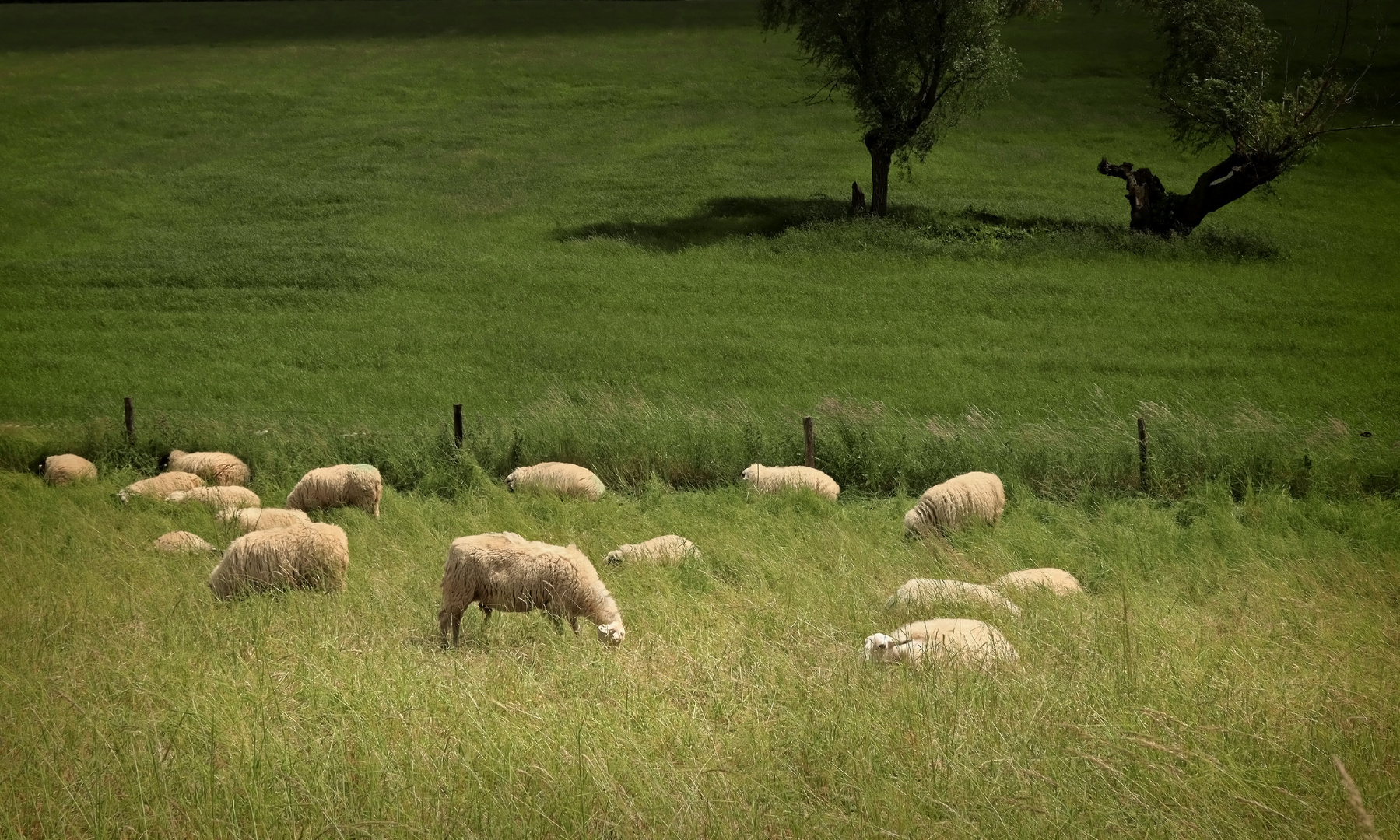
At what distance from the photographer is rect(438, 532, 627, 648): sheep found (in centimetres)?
932

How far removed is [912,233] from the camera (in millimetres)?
36188

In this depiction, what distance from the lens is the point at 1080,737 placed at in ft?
18.1

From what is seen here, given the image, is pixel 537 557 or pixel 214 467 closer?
pixel 537 557

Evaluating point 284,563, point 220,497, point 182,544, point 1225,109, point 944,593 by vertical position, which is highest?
point 1225,109

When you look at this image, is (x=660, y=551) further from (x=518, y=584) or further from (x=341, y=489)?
(x=341, y=489)

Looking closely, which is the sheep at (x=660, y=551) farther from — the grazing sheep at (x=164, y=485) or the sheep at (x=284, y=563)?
the grazing sheep at (x=164, y=485)

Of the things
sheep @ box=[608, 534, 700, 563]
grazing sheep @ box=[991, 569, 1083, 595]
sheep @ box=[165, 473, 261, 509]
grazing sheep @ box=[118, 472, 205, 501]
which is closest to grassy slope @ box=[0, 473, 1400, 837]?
grazing sheep @ box=[991, 569, 1083, 595]

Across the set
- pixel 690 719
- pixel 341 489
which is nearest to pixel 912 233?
pixel 341 489

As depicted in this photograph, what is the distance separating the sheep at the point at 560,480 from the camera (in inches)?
658

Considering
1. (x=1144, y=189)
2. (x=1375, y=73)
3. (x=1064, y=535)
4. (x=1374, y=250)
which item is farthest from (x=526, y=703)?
(x=1375, y=73)

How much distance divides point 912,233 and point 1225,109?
10.4m

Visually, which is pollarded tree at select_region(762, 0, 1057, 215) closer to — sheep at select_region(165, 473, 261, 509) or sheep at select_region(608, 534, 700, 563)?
sheep at select_region(165, 473, 261, 509)

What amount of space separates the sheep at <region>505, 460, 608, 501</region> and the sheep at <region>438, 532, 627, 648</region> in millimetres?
7004

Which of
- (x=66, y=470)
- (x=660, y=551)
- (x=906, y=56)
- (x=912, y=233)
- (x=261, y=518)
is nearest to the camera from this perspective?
(x=660, y=551)
